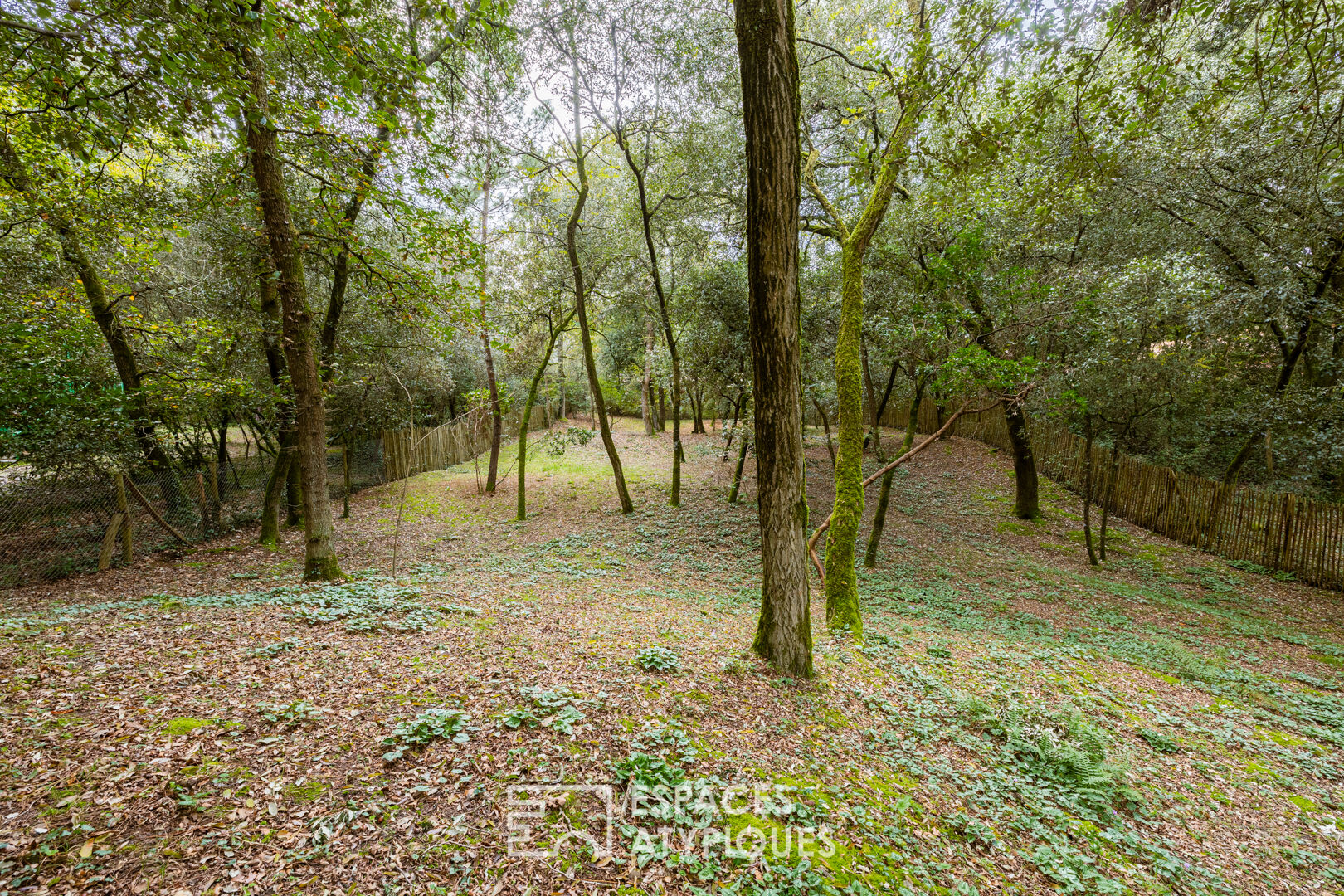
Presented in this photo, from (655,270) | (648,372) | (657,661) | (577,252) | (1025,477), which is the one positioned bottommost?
(657,661)

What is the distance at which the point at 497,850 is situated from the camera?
2.37 metres

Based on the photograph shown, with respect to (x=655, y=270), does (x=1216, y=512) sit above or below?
below

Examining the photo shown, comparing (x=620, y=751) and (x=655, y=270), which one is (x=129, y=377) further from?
(x=620, y=751)

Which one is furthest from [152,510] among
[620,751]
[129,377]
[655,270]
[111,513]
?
[655,270]

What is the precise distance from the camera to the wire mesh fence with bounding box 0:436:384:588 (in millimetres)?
7527

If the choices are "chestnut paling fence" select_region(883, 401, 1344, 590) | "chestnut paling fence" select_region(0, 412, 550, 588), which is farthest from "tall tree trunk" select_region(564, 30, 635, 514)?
"chestnut paling fence" select_region(883, 401, 1344, 590)

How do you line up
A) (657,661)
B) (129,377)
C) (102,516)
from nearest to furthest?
(657,661) < (102,516) < (129,377)

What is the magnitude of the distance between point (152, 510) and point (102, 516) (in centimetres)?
66

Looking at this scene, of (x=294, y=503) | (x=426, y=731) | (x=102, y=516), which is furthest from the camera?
(x=294, y=503)

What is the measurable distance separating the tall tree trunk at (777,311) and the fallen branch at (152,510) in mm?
11402

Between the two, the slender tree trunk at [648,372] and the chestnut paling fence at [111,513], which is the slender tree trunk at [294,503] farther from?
the slender tree trunk at [648,372]

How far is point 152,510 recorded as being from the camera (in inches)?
360

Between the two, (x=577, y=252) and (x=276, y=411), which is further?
(x=577, y=252)

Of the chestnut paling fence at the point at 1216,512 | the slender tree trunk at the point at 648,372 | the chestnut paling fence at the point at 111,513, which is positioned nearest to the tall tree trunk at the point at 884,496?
the chestnut paling fence at the point at 1216,512
